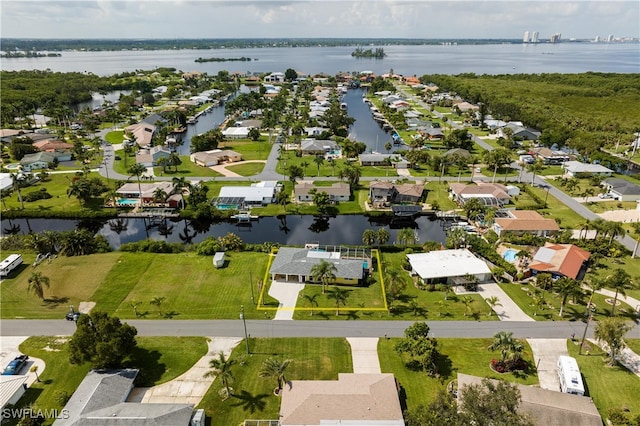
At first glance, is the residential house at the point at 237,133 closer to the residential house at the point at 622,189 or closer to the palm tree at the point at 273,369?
the residential house at the point at 622,189

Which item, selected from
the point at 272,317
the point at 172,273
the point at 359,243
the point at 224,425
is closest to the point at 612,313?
the point at 359,243

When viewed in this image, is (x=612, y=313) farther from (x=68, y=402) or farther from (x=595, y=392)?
(x=68, y=402)

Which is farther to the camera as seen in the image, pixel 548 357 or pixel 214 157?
pixel 214 157

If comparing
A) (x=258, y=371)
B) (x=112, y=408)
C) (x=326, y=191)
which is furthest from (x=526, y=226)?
(x=112, y=408)

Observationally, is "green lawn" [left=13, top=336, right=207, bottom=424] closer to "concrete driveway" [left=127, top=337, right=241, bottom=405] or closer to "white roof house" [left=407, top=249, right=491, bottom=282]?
"concrete driveway" [left=127, top=337, right=241, bottom=405]

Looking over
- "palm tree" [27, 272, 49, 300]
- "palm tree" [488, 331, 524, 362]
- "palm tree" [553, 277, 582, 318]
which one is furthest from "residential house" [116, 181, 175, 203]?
"palm tree" [553, 277, 582, 318]

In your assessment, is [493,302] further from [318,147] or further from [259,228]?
[318,147]
